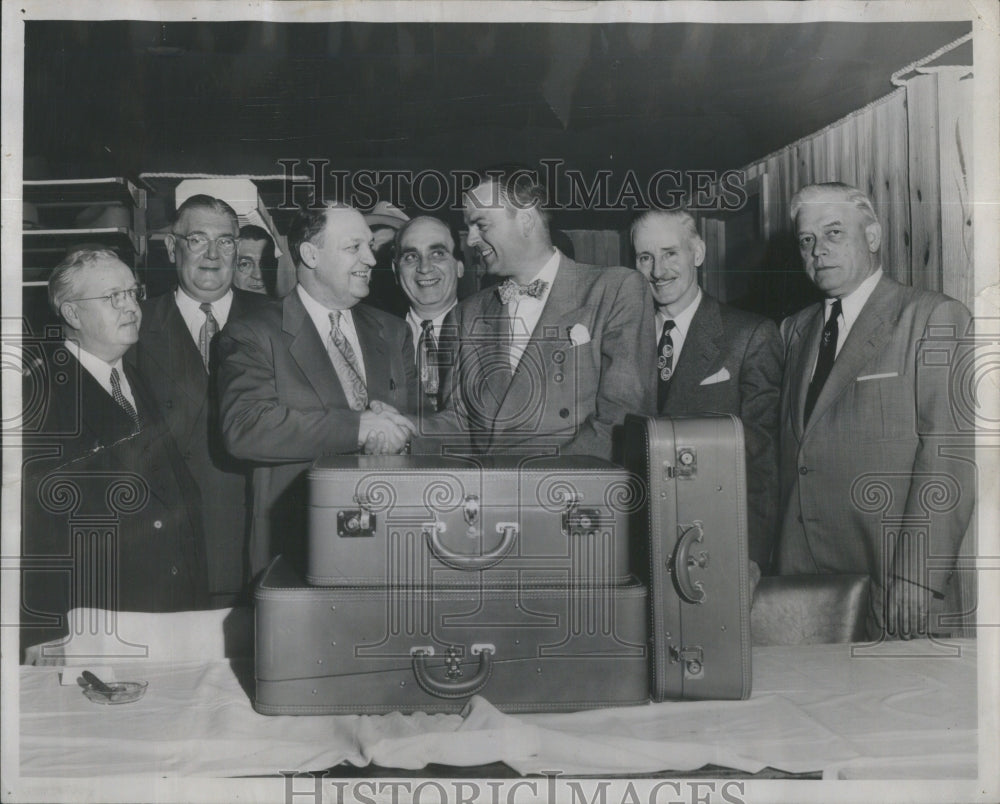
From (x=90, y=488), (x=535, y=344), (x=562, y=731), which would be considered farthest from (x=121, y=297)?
(x=562, y=731)

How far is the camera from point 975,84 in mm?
2615

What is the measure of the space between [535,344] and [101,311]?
1.37m

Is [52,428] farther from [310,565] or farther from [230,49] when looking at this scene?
[230,49]

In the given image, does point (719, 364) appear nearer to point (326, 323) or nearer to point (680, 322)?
point (680, 322)

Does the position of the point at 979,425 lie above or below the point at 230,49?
below

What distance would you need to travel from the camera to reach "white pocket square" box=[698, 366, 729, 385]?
2.64 meters

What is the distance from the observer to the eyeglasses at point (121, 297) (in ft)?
8.54

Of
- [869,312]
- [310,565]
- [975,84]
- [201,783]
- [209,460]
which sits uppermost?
[975,84]

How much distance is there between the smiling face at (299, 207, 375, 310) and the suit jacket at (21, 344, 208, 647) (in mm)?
636

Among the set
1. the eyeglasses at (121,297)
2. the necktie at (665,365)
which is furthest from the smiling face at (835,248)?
the eyeglasses at (121,297)

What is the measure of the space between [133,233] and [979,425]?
272 centimetres

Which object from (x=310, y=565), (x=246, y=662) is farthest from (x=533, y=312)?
(x=246, y=662)

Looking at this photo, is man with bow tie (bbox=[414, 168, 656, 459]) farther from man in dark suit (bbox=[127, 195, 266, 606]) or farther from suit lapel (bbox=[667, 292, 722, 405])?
man in dark suit (bbox=[127, 195, 266, 606])

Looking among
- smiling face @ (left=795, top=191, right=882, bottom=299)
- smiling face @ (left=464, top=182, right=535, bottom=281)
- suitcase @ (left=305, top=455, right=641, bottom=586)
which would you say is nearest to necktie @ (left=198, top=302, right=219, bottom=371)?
suitcase @ (left=305, top=455, right=641, bottom=586)
